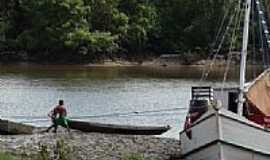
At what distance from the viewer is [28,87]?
2670 inches

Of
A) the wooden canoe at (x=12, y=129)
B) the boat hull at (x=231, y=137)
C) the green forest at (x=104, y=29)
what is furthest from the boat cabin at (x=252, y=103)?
the green forest at (x=104, y=29)

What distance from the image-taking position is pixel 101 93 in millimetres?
62344

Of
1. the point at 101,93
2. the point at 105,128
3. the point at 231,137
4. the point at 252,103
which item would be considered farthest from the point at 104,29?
the point at 231,137

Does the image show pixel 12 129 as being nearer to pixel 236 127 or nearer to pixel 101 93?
pixel 236 127

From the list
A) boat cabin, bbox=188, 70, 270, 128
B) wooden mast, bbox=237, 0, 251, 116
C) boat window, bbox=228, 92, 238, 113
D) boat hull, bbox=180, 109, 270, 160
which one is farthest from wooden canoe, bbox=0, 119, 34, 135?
wooden mast, bbox=237, 0, 251, 116

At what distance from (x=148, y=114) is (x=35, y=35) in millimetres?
61801

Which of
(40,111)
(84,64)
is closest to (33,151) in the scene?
(40,111)

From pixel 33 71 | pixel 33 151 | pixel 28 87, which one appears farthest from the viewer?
pixel 33 71

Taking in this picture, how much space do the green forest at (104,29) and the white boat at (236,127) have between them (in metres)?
74.9

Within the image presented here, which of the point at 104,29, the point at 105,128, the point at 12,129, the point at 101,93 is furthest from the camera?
the point at 104,29

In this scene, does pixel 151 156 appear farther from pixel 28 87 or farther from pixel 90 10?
pixel 90 10

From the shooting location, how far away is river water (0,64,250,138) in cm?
4666

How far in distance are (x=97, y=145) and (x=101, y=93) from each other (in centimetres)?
3179

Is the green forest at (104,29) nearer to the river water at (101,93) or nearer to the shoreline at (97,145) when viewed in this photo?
the river water at (101,93)
